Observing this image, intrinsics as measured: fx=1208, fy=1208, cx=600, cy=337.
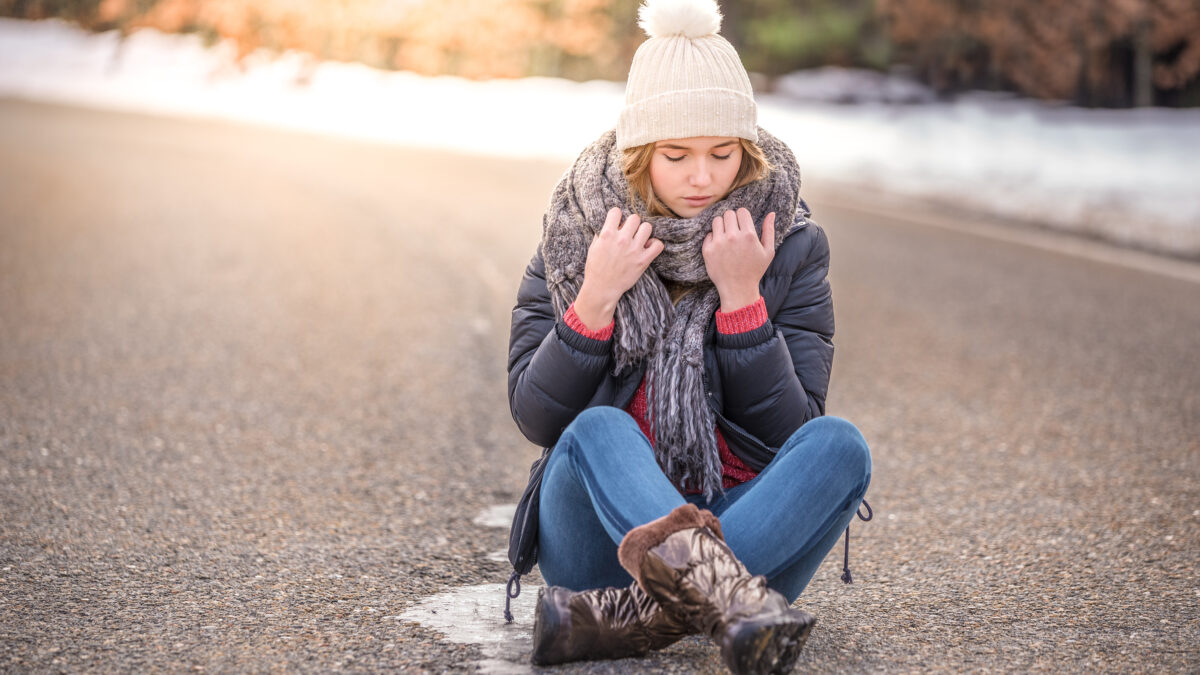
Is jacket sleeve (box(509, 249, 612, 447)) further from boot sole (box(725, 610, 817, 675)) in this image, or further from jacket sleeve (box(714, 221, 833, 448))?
boot sole (box(725, 610, 817, 675))

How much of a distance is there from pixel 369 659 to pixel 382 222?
29.2ft

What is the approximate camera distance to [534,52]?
31.4m

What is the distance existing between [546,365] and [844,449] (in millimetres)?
708

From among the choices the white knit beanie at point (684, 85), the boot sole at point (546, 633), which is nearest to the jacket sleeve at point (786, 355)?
the white knit beanie at point (684, 85)

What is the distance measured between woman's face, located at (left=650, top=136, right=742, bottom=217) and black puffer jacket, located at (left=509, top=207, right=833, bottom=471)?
23 centimetres

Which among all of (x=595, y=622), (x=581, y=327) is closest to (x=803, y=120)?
(x=581, y=327)

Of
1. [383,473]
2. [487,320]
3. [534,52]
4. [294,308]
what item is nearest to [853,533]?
[383,473]

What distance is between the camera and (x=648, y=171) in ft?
9.78

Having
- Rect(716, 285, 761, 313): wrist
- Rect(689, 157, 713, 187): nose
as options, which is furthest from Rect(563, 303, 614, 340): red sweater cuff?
Rect(689, 157, 713, 187): nose

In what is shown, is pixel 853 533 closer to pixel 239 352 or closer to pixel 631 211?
pixel 631 211

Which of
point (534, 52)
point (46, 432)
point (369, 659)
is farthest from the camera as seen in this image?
point (534, 52)

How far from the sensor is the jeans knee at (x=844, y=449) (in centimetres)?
271

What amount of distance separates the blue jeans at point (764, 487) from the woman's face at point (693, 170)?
54 centimetres

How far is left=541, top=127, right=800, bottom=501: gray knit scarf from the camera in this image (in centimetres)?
286
